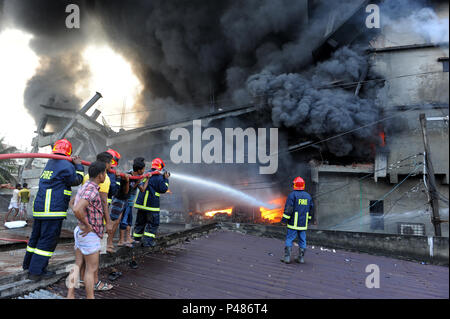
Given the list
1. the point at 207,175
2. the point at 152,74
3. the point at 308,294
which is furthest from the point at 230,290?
the point at 152,74

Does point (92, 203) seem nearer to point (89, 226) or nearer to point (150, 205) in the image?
point (89, 226)

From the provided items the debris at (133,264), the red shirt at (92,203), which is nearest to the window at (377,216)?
the debris at (133,264)

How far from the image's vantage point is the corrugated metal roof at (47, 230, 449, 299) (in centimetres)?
309

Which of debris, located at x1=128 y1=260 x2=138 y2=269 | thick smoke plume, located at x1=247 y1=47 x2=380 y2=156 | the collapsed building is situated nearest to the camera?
debris, located at x1=128 y1=260 x2=138 y2=269

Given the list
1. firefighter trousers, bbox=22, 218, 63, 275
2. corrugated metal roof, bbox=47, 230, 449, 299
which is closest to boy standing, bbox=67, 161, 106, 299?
corrugated metal roof, bbox=47, 230, 449, 299

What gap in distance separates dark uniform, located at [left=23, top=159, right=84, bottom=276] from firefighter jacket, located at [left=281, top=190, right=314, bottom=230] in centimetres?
337

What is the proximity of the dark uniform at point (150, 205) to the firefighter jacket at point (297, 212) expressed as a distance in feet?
7.14

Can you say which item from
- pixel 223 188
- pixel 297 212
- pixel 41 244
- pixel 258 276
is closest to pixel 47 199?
pixel 41 244

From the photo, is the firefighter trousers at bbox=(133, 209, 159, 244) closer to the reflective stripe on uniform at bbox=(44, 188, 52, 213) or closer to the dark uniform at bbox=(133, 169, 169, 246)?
the dark uniform at bbox=(133, 169, 169, 246)

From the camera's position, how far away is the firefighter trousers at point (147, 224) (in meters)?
4.35

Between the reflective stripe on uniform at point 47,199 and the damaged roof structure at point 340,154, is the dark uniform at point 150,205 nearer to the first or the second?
the damaged roof structure at point 340,154

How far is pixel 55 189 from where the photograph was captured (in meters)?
3.16

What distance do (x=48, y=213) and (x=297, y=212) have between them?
3.76 m
